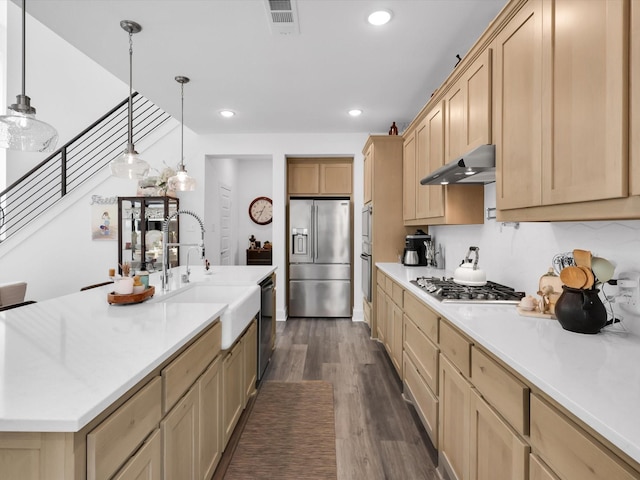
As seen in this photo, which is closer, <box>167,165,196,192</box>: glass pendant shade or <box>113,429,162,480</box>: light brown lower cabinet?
<box>113,429,162,480</box>: light brown lower cabinet

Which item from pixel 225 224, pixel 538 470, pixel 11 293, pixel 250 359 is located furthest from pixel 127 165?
pixel 225 224

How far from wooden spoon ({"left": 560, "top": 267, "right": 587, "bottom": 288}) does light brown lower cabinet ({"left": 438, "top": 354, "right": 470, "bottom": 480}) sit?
57 centimetres

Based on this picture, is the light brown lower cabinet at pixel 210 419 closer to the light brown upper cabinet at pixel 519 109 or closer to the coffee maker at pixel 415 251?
the light brown upper cabinet at pixel 519 109

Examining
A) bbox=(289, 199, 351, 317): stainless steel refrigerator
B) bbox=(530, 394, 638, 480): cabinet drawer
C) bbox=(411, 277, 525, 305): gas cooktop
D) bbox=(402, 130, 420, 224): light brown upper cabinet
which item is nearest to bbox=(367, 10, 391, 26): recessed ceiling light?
bbox=(402, 130, 420, 224): light brown upper cabinet

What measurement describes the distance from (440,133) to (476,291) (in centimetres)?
131

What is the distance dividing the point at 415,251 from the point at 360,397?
1694 mm

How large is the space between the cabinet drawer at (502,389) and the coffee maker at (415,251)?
2333 mm

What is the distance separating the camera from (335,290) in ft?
16.7

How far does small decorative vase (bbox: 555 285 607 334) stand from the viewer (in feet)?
4.25

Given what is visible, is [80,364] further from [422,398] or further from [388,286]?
[388,286]

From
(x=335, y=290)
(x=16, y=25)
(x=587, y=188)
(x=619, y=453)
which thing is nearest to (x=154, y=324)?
(x=619, y=453)

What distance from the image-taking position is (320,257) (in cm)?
504

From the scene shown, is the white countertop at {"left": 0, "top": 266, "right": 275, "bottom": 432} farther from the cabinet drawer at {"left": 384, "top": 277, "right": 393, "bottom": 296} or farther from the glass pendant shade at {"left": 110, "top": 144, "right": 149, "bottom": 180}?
the cabinet drawer at {"left": 384, "top": 277, "right": 393, "bottom": 296}

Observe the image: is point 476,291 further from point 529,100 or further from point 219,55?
point 219,55
